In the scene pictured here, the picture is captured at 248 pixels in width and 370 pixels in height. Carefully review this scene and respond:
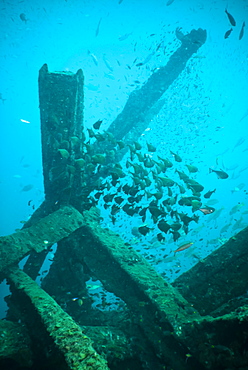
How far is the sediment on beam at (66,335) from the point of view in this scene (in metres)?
2.28

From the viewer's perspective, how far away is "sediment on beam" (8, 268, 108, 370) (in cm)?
228

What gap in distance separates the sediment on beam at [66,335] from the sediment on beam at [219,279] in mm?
2481

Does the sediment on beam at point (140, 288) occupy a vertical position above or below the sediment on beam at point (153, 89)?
below

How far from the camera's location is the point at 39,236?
4746 mm

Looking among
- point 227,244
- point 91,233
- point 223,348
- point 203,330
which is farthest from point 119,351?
point 227,244

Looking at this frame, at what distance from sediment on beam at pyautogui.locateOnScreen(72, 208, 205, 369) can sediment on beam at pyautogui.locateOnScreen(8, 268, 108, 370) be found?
1.41 meters

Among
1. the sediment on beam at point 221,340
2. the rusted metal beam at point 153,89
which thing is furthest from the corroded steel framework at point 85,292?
the rusted metal beam at point 153,89

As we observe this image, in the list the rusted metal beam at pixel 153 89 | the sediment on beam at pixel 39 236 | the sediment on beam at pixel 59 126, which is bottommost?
the sediment on beam at pixel 39 236

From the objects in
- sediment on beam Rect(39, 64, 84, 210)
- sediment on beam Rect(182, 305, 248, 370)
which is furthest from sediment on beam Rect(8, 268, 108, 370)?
sediment on beam Rect(39, 64, 84, 210)

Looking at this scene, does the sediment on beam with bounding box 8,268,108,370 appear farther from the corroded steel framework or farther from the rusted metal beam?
the rusted metal beam

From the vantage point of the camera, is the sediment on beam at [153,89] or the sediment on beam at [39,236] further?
the sediment on beam at [153,89]

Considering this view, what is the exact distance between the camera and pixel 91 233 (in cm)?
539

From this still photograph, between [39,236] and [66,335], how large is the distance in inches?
103

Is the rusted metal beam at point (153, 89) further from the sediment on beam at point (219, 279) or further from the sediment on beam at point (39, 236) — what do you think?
the sediment on beam at point (219, 279)
